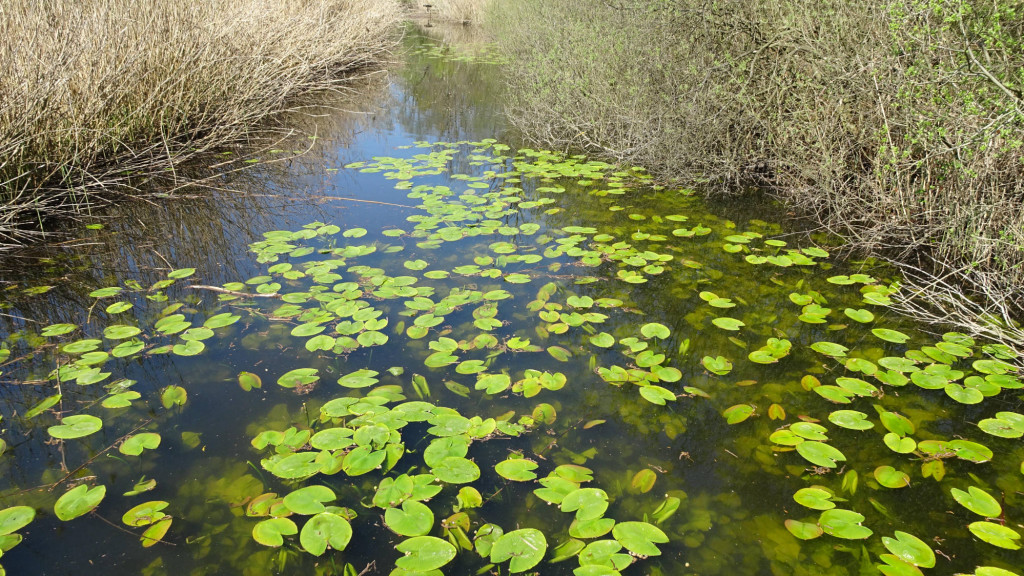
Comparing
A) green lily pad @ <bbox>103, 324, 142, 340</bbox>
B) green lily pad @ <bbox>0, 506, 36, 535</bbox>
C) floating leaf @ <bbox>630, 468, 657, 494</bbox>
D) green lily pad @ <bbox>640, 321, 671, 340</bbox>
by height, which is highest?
green lily pad @ <bbox>103, 324, 142, 340</bbox>

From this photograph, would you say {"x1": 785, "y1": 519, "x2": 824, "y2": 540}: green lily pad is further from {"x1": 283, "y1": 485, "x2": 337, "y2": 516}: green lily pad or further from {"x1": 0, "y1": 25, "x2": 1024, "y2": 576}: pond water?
{"x1": 283, "y1": 485, "x2": 337, "y2": 516}: green lily pad

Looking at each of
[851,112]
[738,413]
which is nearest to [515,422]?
[738,413]

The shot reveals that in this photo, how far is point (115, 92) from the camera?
13.6ft

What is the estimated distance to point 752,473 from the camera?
200 cm

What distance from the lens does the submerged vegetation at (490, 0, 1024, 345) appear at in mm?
2822

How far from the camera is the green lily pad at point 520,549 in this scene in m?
1.59

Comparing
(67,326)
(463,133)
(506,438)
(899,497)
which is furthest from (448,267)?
(463,133)

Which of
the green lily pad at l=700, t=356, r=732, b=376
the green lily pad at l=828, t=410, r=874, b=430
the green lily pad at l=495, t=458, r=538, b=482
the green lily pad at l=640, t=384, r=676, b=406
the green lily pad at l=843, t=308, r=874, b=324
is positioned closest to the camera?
the green lily pad at l=495, t=458, r=538, b=482

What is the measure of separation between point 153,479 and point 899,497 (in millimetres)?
2440

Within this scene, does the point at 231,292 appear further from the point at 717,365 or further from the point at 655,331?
the point at 717,365

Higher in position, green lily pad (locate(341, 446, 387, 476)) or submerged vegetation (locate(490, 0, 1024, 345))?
submerged vegetation (locate(490, 0, 1024, 345))

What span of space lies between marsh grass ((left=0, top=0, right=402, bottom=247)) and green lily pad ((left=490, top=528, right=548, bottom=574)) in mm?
3131

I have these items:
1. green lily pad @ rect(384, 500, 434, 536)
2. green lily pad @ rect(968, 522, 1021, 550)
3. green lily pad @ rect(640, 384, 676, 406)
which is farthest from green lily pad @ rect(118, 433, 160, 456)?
green lily pad @ rect(968, 522, 1021, 550)

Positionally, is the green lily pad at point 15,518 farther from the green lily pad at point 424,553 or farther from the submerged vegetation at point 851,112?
the submerged vegetation at point 851,112
